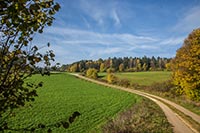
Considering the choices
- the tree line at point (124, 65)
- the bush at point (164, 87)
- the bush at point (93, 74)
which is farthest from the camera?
the tree line at point (124, 65)

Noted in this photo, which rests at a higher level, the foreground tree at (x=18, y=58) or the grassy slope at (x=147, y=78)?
the foreground tree at (x=18, y=58)

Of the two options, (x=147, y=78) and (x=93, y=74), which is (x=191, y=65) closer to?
(x=147, y=78)

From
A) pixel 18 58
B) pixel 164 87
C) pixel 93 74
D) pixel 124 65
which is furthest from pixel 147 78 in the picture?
pixel 18 58

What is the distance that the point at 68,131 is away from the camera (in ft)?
72.5

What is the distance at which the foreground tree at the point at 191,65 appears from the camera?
1219 inches

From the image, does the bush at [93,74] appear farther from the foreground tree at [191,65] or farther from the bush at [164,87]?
the foreground tree at [191,65]

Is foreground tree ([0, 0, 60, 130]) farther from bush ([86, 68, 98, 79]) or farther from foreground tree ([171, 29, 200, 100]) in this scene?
bush ([86, 68, 98, 79])

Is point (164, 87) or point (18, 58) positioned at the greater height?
point (18, 58)

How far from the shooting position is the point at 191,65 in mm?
31188

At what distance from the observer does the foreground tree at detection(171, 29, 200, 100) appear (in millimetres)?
30953

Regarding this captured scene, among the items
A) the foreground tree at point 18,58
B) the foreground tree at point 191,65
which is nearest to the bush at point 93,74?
the foreground tree at point 191,65

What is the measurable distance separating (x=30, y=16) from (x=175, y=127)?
1606 cm

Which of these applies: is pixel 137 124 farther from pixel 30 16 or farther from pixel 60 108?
pixel 60 108

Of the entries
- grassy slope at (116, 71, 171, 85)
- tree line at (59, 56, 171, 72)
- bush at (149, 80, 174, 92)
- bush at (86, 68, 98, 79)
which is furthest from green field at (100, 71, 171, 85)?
tree line at (59, 56, 171, 72)
